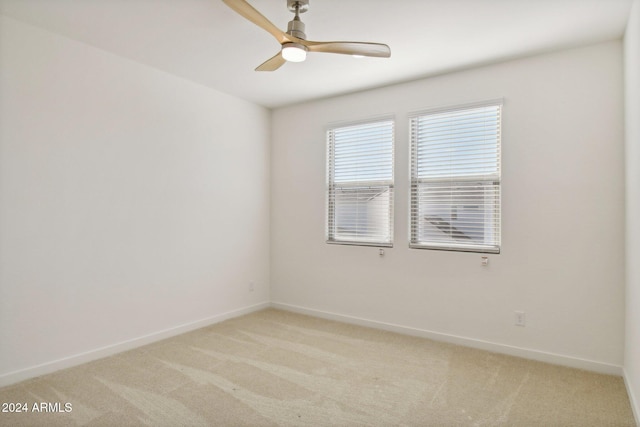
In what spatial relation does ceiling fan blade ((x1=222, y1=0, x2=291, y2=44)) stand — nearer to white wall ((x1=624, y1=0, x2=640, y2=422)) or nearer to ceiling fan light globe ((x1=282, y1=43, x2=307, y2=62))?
ceiling fan light globe ((x1=282, y1=43, x2=307, y2=62))

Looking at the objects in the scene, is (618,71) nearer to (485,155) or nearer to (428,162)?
(485,155)

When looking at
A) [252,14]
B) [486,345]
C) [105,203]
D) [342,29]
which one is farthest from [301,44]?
[486,345]

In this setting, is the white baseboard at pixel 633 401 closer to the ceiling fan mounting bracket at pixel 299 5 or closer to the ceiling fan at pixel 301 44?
the ceiling fan at pixel 301 44

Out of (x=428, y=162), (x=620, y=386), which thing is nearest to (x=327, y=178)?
(x=428, y=162)

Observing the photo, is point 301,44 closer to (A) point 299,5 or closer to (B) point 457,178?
(A) point 299,5

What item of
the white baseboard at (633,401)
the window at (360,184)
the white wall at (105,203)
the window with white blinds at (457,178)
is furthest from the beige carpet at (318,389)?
the window at (360,184)

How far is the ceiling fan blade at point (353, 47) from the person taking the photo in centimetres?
232

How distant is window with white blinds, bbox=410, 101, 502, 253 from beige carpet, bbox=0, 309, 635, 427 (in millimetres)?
1055

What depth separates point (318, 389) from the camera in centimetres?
257

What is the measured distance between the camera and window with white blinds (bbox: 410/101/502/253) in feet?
10.9

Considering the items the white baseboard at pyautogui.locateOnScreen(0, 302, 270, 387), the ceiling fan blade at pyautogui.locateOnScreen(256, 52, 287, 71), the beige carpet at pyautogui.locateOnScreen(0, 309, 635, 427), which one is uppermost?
the ceiling fan blade at pyautogui.locateOnScreen(256, 52, 287, 71)

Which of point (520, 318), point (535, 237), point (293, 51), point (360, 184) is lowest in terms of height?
point (520, 318)

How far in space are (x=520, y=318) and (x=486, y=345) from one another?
40cm

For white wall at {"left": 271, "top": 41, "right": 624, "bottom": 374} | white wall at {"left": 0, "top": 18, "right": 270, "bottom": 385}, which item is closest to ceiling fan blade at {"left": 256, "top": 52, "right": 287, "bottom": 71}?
white wall at {"left": 0, "top": 18, "right": 270, "bottom": 385}
